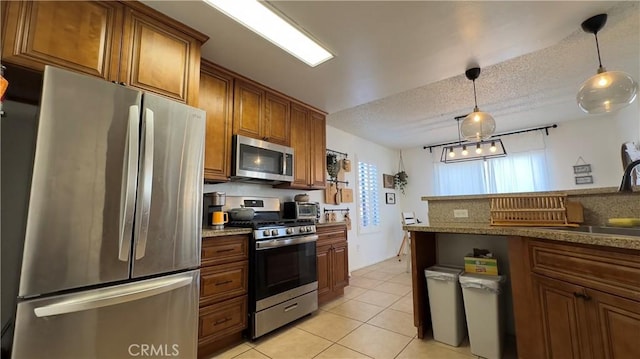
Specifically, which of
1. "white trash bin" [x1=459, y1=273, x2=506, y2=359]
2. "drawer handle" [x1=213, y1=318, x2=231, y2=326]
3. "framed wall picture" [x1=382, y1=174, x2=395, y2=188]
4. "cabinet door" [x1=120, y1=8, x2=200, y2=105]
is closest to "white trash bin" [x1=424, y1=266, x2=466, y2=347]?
"white trash bin" [x1=459, y1=273, x2=506, y2=359]

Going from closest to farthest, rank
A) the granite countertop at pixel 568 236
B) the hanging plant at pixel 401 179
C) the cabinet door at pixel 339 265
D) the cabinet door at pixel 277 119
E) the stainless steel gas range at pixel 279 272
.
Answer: the granite countertop at pixel 568 236, the stainless steel gas range at pixel 279 272, the cabinet door at pixel 277 119, the cabinet door at pixel 339 265, the hanging plant at pixel 401 179

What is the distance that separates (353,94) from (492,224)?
188cm

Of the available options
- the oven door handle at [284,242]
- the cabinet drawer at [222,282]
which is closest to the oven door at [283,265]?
the oven door handle at [284,242]

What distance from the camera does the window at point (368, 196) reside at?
4844 mm

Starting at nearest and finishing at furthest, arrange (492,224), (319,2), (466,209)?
(319,2), (492,224), (466,209)

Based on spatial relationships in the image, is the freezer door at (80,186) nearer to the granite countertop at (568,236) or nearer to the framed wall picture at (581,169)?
the granite countertop at (568,236)

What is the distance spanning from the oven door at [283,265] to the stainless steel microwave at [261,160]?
0.70 metres

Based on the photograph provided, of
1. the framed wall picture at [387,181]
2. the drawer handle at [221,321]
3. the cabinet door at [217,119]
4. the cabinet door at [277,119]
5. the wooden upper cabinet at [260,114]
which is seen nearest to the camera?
the drawer handle at [221,321]

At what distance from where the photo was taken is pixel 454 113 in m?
3.87

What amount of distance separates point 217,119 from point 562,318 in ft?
9.01

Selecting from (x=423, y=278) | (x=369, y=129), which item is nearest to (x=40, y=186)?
(x=423, y=278)

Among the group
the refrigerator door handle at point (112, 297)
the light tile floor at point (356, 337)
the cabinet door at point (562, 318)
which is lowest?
the light tile floor at point (356, 337)

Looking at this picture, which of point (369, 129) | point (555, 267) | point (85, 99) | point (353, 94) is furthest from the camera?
point (369, 129)

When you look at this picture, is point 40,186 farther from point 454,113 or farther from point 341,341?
point 454,113
